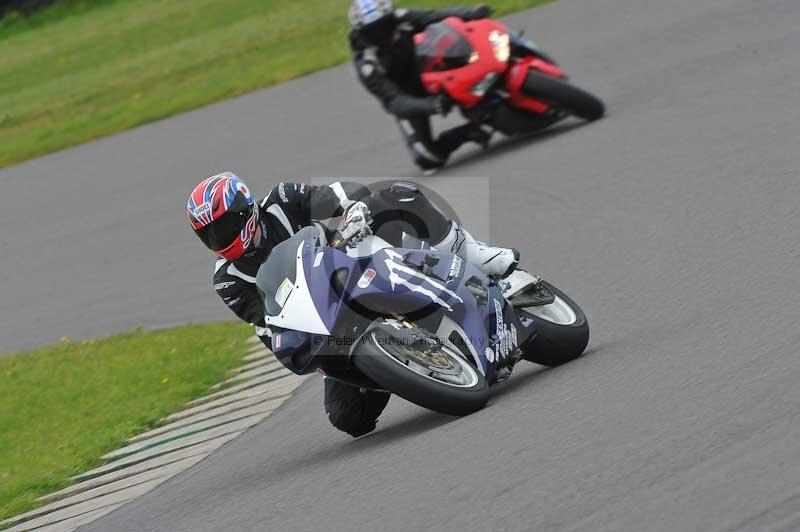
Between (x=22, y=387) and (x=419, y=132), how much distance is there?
182 inches

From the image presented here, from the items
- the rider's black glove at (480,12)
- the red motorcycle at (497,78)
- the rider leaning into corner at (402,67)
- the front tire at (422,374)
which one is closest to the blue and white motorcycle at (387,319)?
the front tire at (422,374)

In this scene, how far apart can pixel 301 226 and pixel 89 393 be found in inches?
120

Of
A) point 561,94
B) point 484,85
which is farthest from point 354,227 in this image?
point 484,85

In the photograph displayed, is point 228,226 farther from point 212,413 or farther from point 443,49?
point 443,49

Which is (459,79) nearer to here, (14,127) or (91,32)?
(14,127)

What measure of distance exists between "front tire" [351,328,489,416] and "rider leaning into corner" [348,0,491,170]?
6.86 meters

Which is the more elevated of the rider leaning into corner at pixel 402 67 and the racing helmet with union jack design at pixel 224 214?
the racing helmet with union jack design at pixel 224 214

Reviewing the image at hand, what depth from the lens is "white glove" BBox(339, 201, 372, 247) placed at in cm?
613

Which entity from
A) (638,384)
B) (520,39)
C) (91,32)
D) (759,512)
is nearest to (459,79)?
(520,39)

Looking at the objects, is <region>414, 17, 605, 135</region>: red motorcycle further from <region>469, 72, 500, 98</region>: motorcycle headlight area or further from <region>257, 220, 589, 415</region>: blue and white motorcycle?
<region>257, 220, 589, 415</region>: blue and white motorcycle

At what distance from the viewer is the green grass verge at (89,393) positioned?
316 inches

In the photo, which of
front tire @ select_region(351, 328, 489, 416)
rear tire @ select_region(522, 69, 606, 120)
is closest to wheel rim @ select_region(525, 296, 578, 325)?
front tire @ select_region(351, 328, 489, 416)

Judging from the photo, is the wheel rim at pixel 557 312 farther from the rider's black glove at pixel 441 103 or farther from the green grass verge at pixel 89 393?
the rider's black glove at pixel 441 103

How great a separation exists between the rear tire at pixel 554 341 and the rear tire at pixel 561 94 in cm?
524
